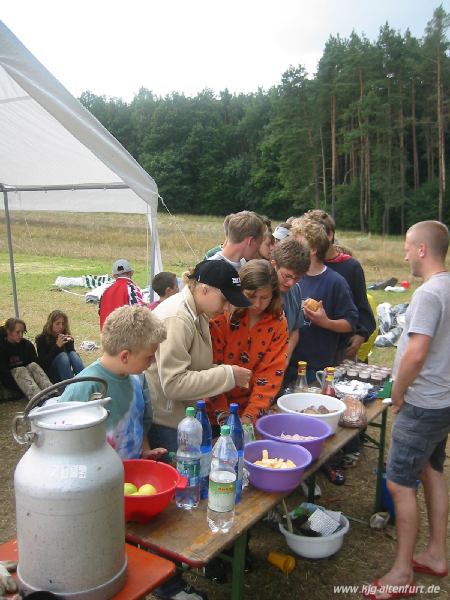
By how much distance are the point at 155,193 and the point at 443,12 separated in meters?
28.3

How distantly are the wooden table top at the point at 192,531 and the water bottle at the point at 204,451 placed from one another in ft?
0.18

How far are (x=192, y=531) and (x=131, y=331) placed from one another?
28.3 inches

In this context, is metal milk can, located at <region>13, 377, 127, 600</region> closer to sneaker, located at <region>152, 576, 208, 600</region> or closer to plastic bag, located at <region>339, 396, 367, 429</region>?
sneaker, located at <region>152, 576, 208, 600</region>

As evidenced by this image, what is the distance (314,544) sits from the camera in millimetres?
2920

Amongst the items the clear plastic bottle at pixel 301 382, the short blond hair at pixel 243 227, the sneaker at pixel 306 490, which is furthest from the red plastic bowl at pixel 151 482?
the sneaker at pixel 306 490

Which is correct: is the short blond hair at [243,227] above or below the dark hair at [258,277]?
above

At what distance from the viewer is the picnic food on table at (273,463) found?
207cm

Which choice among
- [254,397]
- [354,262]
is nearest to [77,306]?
[354,262]

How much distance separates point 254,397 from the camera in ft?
8.80

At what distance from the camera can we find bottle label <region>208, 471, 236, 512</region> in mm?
1741

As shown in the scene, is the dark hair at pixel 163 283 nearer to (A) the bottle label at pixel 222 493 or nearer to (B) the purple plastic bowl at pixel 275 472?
(B) the purple plastic bowl at pixel 275 472

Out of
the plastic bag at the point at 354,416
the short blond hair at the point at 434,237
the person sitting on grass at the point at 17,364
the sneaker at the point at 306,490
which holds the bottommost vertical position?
the sneaker at the point at 306,490

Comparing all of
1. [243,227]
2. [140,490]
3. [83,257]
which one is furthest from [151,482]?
[83,257]

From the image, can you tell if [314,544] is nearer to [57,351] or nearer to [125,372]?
[125,372]
